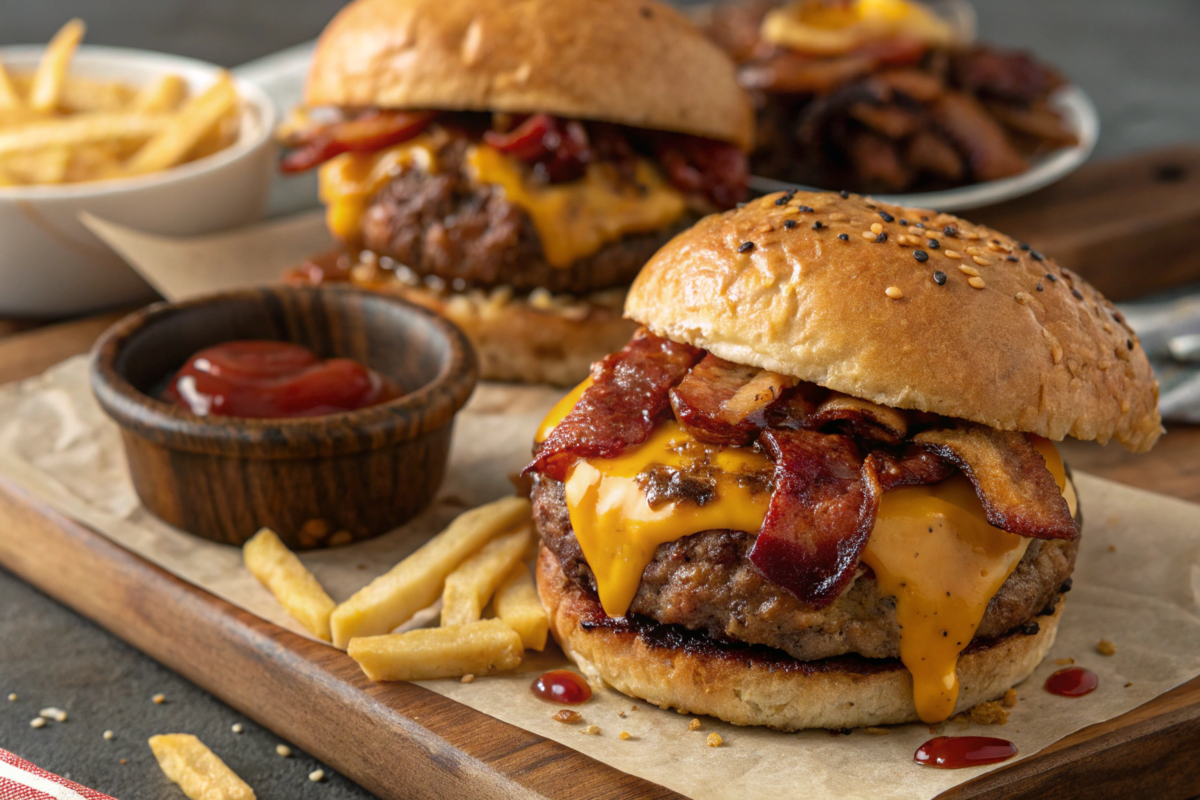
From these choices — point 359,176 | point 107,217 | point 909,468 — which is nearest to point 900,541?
point 909,468

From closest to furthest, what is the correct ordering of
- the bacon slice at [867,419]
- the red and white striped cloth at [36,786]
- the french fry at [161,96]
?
the red and white striped cloth at [36,786] < the bacon slice at [867,419] < the french fry at [161,96]

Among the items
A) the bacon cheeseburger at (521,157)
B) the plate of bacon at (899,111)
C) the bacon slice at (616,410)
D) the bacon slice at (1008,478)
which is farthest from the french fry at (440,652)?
the plate of bacon at (899,111)

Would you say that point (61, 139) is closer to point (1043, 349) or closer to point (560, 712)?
point (560, 712)

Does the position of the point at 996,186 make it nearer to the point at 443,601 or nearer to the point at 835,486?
the point at 835,486

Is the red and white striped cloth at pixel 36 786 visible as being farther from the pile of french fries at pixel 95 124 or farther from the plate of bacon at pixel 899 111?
the plate of bacon at pixel 899 111

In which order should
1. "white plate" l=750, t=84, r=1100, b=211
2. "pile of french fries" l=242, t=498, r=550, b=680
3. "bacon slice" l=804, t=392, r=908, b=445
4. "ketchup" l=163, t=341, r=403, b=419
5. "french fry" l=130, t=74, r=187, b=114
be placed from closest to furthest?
"bacon slice" l=804, t=392, r=908, b=445 < "pile of french fries" l=242, t=498, r=550, b=680 < "ketchup" l=163, t=341, r=403, b=419 < "french fry" l=130, t=74, r=187, b=114 < "white plate" l=750, t=84, r=1100, b=211

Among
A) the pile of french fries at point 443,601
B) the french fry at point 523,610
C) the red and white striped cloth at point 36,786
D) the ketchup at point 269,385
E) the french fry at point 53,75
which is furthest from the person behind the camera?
the french fry at point 53,75

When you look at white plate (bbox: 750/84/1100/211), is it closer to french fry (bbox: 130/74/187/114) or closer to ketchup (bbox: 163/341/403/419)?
ketchup (bbox: 163/341/403/419)

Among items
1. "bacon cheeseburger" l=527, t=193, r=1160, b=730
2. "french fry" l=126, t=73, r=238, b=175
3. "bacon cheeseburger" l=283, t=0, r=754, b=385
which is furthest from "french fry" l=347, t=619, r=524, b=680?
"french fry" l=126, t=73, r=238, b=175
